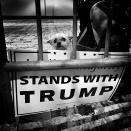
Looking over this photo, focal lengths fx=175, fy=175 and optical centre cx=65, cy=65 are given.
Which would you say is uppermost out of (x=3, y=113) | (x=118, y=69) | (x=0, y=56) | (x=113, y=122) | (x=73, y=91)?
(x=0, y=56)

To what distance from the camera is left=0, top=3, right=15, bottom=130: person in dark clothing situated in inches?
37.5

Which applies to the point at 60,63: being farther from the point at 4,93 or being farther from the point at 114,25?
the point at 114,25

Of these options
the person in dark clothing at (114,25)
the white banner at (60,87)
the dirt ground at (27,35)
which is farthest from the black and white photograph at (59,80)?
the dirt ground at (27,35)

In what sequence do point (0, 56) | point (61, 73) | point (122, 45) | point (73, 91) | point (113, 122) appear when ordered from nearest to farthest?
1. point (0, 56)
2. point (61, 73)
3. point (73, 91)
4. point (113, 122)
5. point (122, 45)

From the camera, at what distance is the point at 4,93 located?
1.05 metres

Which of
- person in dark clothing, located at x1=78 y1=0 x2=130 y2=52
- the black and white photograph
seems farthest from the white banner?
person in dark clothing, located at x1=78 y1=0 x2=130 y2=52

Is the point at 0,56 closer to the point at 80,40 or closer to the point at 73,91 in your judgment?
the point at 73,91

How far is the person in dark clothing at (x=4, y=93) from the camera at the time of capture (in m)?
0.95

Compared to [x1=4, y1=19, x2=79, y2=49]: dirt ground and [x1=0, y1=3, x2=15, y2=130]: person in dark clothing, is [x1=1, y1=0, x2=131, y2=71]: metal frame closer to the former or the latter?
[x1=0, y1=3, x2=15, y2=130]: person in dark clothing

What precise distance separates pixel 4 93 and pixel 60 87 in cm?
35

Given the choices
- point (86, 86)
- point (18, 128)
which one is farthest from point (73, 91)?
point (18, 128)

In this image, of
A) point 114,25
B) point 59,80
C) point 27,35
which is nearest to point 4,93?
point 59,80

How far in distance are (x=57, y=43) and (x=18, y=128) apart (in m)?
2.34

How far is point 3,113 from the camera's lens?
1205 millimetres
